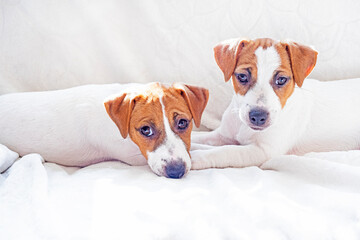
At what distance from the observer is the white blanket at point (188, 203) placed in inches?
46.9

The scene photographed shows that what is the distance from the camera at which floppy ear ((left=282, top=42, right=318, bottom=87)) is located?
1.83m

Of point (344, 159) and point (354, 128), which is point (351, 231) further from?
point (354, 128)

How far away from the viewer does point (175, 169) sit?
1652 mm

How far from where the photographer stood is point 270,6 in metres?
2.23

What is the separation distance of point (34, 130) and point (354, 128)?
6.36ft

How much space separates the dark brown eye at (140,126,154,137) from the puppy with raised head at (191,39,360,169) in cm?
28

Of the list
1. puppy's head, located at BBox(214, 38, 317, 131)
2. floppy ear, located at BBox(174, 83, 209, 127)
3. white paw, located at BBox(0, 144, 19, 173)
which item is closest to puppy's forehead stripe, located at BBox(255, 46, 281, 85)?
puppy's head, located at BBox(214, 38, 317, 131)

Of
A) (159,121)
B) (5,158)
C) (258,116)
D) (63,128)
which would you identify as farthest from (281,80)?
(5,158)

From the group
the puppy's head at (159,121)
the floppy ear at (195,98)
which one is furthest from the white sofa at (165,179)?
the floppy ear at (195,98)

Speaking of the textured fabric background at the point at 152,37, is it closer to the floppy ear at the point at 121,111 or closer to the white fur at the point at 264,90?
the white fur at the point at 264,90

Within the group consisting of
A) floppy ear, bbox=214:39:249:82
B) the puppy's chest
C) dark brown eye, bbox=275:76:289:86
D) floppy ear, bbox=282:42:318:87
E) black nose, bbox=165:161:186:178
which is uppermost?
floppy ear, bbox=214:39:249:82

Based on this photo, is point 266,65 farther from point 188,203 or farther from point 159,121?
point 188,203

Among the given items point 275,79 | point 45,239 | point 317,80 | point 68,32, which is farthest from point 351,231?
Answer: point 68,32

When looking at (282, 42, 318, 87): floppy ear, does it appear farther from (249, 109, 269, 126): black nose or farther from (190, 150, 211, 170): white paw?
(190, 150, 211, 170): white paw
